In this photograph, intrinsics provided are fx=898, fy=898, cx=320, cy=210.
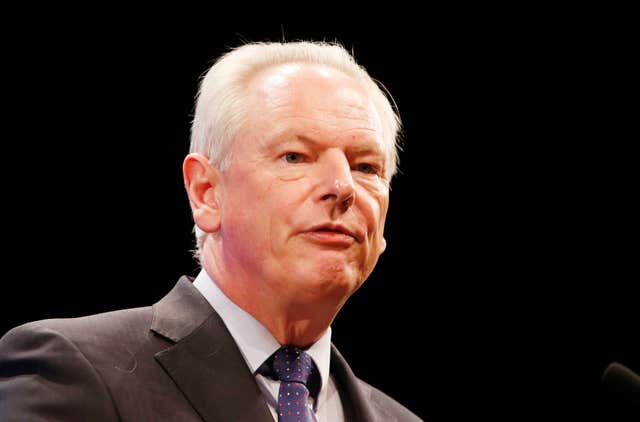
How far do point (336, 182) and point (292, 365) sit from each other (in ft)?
1.64

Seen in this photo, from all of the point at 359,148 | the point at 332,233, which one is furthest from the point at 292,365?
the point at 359,148

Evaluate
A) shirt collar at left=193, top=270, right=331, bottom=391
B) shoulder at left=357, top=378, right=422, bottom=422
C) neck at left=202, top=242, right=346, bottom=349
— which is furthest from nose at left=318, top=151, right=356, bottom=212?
shoulder at left=357, top=378, right=422, bottom=422

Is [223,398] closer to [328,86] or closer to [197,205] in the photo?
[197,205]

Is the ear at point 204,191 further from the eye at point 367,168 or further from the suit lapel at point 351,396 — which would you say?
the suit lapel at point 351,396

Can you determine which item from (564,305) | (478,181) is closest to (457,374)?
(564,305)

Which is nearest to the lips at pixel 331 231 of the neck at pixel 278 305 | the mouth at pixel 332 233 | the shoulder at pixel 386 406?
the mouth at pixel 332 233

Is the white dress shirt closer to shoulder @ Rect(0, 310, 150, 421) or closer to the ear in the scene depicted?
the ear

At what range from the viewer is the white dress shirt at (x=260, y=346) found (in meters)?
2.32

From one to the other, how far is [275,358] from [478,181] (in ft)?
6.48

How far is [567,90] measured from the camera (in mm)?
4008

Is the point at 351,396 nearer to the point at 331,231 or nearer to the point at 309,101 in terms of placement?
the point at 331,231

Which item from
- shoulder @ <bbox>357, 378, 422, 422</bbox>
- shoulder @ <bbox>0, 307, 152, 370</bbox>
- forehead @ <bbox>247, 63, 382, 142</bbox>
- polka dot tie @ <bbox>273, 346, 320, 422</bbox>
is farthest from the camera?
shoulder @ <bbox>357, 378, 422, 422</bbox>

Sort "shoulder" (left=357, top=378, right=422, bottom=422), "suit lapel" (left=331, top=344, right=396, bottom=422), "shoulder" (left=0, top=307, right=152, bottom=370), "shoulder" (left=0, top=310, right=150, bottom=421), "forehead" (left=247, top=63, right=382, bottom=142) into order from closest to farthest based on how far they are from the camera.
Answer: "shoulder" (left=0, top=310, right=150, bottom=421)
"shoulder" (left=0, top=307, right=152, bottom=370)
"forehead" (left=247, top=63, right=382, bottom=142)
"suit lapel" (left=331, top=344, right=396, bottom=422)
"shoulder" (left=357, top=378, right=422, bottom=422)

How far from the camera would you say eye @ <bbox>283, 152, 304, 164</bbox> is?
2.35 m
